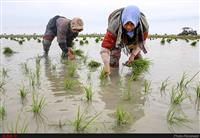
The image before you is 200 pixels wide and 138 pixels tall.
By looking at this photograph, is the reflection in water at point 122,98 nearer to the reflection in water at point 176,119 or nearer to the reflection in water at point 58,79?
the reflection in water at point 176,119

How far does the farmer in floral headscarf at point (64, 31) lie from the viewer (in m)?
7.43

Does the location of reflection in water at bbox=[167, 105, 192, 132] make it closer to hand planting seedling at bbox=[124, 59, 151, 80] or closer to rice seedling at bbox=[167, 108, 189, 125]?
rice seedling at bbox=[167, 108, 189, 125]

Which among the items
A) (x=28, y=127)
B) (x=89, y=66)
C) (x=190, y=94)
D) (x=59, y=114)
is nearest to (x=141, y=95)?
(x=190, y=94)

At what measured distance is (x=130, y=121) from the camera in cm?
305

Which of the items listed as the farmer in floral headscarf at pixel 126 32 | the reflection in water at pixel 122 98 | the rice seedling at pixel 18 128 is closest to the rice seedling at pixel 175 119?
the reflection in water at pixel 122 98

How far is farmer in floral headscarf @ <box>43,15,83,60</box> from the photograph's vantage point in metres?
7.43

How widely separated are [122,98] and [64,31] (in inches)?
164

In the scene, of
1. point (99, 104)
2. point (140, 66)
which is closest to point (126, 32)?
point (140, 66)

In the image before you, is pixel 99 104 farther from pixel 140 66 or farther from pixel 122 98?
pixel 140 66

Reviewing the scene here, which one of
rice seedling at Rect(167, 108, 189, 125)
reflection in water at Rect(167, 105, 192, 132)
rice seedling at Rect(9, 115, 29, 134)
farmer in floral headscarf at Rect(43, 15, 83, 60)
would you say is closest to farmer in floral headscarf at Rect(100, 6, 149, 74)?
farmer in floral headscarf at Rect(43, 15, 83, 60)

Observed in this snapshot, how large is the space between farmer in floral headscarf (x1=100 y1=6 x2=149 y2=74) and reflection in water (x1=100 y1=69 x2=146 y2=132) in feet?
1.84

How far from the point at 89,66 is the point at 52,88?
207 centimetres

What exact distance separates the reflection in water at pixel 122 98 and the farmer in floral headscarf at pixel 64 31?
2.57 m

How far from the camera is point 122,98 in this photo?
3.86m
